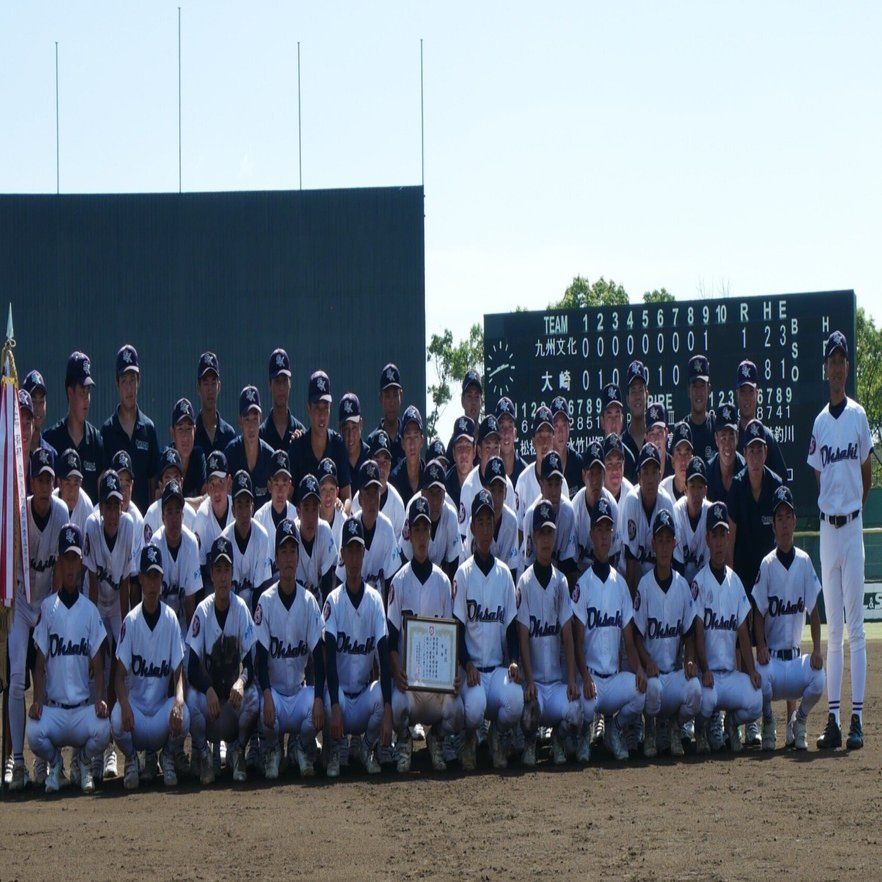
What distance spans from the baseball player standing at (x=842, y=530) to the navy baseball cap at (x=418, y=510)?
2495 millimetres

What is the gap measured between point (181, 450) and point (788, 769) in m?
4.50

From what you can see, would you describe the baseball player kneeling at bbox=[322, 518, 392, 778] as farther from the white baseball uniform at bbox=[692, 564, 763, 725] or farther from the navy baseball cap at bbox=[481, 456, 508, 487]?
the white baseball uniform at bbox=[692, 564, 763, 725]

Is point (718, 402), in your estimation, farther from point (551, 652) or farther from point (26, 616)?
point (26, 616)

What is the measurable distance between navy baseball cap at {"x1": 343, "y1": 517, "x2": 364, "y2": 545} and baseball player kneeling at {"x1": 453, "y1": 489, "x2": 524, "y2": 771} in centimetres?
73

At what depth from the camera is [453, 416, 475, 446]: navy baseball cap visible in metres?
10.2

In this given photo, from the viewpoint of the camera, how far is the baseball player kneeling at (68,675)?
8117 mm

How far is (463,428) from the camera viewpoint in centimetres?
1028

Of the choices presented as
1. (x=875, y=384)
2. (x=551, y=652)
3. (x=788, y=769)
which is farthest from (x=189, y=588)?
(x=875, y=384)

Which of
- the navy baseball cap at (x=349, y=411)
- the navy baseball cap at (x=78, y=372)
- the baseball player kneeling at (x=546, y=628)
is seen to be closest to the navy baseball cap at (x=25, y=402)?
the navy baseball cap at (x=78, y=372)

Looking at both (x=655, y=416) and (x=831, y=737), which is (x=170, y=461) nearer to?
(x=655, y=416)

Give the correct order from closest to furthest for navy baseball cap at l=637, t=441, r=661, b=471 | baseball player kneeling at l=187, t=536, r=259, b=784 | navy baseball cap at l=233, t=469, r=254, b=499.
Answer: baseball player kneeling at l=187, t=536, r=259, b=784 < navy baseball cap at l=233, t=469, r=254, b=499 < navy baseball cap at l=637, t=441, r=661, b=471

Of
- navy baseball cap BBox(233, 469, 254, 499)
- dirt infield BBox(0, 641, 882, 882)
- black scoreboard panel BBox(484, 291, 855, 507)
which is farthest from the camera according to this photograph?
black scoreboard panel BBox(484, 291, 855, 507)

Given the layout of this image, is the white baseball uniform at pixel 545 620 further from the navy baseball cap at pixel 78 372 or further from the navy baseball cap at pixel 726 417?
the navy baseball cap at pixel 78 372

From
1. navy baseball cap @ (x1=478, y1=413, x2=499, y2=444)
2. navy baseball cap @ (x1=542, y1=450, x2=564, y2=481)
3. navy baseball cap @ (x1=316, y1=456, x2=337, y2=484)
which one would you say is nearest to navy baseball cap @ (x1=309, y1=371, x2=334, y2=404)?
navy baseball cap @ (x1=316, y1=456, x2=337, y2=484)
